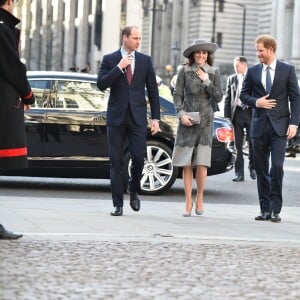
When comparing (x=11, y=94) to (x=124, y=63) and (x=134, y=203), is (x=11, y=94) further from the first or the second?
(x=134, y=203)

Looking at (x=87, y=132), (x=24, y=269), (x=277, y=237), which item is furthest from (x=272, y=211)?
(x=24, y=269)

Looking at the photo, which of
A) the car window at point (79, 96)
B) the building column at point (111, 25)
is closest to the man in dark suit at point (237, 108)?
the car window at point (79, 96)

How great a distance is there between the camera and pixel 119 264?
7.78 meters

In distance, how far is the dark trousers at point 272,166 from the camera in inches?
448

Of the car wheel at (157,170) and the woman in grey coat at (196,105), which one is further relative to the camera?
the car wheel at (157,170)

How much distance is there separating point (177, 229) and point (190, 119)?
4.99 feet

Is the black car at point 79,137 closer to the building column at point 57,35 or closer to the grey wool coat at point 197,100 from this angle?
the grey wool coat at point 197,100

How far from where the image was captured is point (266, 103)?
444 inches

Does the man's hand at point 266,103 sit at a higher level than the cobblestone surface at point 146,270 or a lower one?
higher

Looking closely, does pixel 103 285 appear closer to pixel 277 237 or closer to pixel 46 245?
pixel 46 245

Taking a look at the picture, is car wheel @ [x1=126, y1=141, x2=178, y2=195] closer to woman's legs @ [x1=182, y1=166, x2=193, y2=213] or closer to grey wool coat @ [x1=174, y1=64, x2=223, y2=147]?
woman's legs @ [x1=182, y1=166, x2=193, y2=213]

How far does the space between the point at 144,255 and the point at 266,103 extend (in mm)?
3408

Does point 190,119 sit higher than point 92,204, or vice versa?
point 190,119

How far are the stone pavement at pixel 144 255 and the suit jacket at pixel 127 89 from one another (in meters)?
0.97
